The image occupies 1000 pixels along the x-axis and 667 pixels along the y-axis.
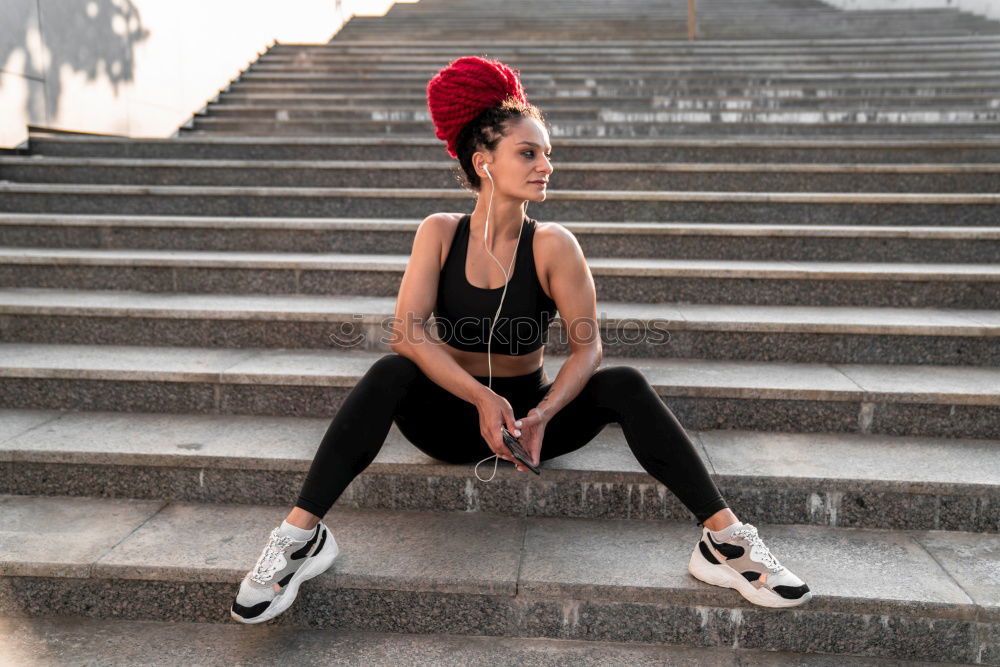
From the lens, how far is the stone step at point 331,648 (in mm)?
1899

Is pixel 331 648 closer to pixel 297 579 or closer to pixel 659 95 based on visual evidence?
pixel 297 579

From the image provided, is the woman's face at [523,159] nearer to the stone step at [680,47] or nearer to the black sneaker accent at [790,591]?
the black sneaker accent at [790,591]

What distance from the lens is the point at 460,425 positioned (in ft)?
7.22

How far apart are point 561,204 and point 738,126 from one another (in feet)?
6.64

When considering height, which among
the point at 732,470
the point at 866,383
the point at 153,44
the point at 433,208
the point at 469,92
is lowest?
the point at 732,470

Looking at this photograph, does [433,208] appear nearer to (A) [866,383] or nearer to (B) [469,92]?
(B) [469,92]

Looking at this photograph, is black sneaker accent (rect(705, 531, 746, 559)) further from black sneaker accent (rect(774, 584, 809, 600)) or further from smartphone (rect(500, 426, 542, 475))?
smartphone (rect(500, 426, 542, 475))

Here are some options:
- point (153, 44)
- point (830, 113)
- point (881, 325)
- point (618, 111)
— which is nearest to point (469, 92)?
point (881, 325)

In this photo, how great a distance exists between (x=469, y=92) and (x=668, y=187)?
2402mm

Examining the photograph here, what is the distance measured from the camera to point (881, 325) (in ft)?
9.50

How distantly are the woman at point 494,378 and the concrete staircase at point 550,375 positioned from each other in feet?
0.40

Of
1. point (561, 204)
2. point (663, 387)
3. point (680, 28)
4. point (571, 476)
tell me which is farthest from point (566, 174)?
point (680, 28)

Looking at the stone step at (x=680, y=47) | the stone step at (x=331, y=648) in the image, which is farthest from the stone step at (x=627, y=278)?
the stone step at (x=680, y=47)

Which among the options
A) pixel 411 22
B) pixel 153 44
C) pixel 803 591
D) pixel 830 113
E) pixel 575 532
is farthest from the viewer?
pixel 411 22
